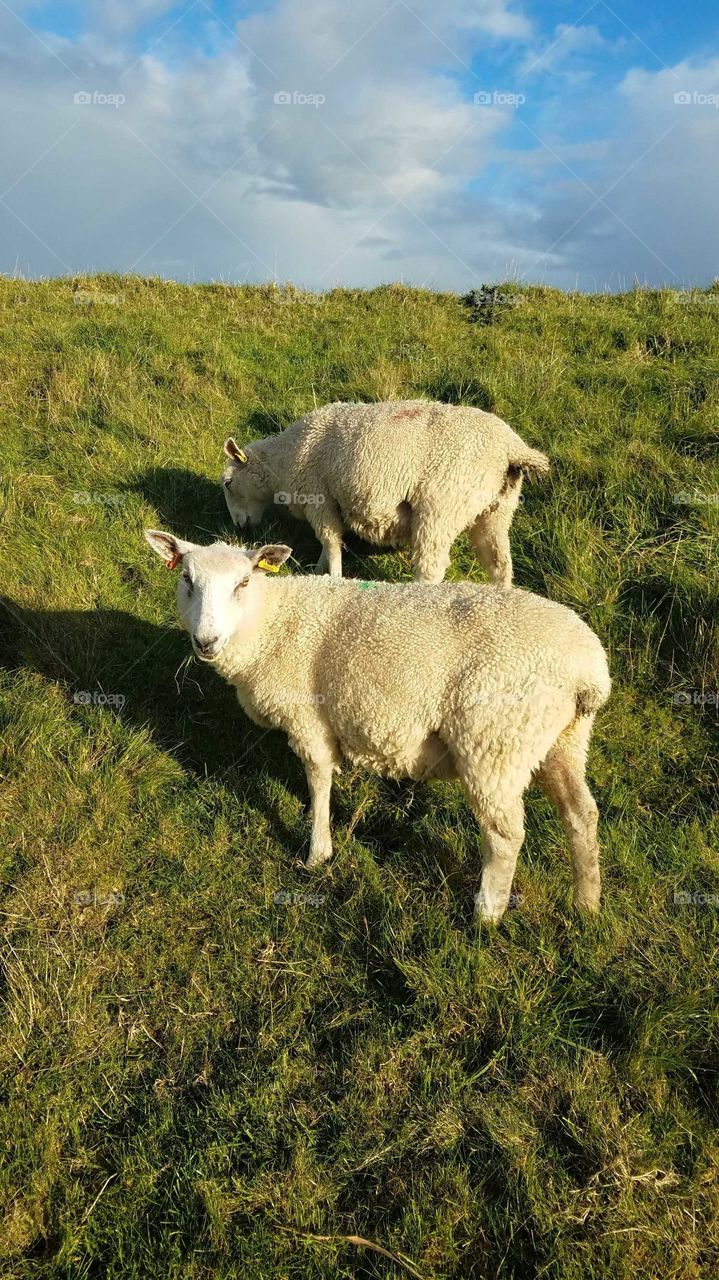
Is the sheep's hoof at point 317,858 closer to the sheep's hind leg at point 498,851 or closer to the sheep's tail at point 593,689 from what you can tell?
the sheep's hind leg at point 498,851

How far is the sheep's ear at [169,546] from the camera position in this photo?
4.43 meters

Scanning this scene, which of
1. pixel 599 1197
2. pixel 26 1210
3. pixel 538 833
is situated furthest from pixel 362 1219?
pixel 538 833

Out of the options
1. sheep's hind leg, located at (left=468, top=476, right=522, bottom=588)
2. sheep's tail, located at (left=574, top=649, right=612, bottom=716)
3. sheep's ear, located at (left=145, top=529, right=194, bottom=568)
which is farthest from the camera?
sheep's hind leg, located at (left=468, top=476, right=522, bottom=588)

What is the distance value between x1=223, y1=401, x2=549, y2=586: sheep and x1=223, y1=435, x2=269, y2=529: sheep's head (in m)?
0.36

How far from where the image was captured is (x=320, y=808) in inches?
169

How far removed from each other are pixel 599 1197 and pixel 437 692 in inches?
86.1

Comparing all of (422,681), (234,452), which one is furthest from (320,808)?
(234,452)

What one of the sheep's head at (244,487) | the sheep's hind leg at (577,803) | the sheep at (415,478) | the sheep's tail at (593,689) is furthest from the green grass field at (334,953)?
the sheep's tail at (593,689)

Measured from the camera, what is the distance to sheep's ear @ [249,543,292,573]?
4484 mm

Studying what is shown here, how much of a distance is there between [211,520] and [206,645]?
3.68 m

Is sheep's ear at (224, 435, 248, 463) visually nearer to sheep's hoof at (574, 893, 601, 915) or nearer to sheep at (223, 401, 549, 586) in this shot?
sheep at (223, 401, 549, 586)

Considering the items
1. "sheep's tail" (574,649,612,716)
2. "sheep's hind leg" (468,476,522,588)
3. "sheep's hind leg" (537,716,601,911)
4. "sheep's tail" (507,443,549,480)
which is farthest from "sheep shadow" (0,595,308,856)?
"sheep's tail" (507,443,549,480)

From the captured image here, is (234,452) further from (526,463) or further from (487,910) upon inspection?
(487,910)

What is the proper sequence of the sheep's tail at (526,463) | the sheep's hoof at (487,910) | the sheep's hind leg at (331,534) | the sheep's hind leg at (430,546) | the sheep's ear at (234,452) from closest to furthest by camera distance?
the sheep's hoof at (487,910) < the sheep's hind leg at (430,546) < the sheep's tail at (526,463) < the sheep's hind leg at (331,534) < the sheep's ear at (234,452)
